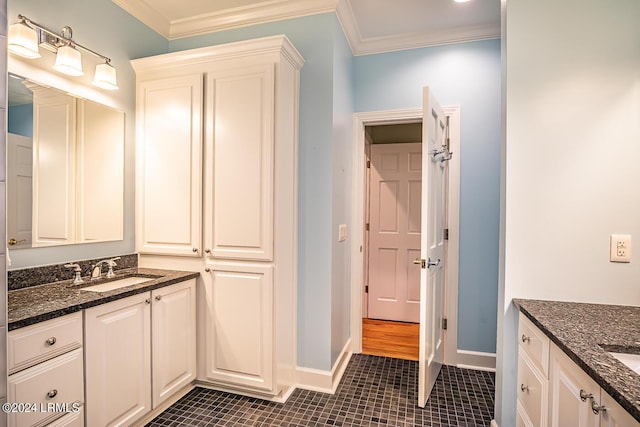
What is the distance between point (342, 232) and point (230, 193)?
0.94m

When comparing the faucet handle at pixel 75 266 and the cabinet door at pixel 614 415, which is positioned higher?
the faucet handle at pixel 75 266

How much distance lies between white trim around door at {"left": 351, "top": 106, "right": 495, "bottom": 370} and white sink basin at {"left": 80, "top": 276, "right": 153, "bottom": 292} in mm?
1658

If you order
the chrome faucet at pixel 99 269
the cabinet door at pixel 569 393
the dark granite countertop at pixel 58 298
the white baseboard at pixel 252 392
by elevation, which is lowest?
the white baseboard at pixel 252 392

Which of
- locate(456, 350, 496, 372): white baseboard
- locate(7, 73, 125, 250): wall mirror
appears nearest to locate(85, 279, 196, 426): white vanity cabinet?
locate(7, 73, 125, 250): wall mirror

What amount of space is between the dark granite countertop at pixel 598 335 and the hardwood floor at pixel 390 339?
1656mm

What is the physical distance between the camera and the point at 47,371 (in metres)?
1.41

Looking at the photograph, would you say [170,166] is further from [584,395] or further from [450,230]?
[584,395]

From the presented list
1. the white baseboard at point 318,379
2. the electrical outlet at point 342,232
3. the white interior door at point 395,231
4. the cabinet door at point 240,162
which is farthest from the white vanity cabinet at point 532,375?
the white interior door at point 395,231

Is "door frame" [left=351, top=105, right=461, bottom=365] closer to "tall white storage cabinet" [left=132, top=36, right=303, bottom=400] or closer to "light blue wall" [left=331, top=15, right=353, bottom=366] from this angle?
"light blue wall" [left=331, top=15, right=353, bottom=366]

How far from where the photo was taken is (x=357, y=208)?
2.97m

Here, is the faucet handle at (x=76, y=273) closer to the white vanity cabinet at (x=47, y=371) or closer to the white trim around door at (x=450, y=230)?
the white vanity cabinet at (x=47, y=371)

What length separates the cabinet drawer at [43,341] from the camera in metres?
1.30

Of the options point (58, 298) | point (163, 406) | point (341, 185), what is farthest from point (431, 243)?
point (58, 298)

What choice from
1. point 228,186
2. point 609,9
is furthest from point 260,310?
point 609,9
